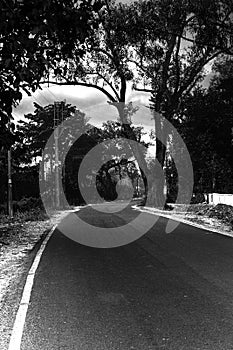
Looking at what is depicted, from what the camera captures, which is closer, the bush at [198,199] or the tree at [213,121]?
the tree at [213,121]

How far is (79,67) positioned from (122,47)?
3.46m

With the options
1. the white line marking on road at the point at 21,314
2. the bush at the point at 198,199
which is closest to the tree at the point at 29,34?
the white line marking on road at the point at 21,314

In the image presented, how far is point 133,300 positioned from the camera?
7.05 m

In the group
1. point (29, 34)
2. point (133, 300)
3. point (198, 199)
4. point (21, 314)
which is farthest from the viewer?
point (198, 199)

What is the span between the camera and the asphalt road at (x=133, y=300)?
5285 millimetres

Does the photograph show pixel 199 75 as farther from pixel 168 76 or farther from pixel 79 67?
pixel 79 67

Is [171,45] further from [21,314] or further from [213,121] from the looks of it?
[21,314]

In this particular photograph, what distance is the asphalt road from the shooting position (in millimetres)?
5285

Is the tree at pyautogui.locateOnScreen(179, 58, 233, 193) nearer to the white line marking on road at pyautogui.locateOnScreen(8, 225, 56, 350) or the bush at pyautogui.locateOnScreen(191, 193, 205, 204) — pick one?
the bush at pyautogui.locateOnScreen(191, 193, 205, 204)

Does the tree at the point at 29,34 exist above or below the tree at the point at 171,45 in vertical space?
below

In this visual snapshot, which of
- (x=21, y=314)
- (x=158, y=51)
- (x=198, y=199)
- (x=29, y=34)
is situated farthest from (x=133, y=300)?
(x=198, y=199)

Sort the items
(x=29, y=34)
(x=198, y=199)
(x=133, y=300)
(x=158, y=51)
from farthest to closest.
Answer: (x=198, y=199) → (x=158, y=51) → (x=29, y=34) → (x=133, y=300)

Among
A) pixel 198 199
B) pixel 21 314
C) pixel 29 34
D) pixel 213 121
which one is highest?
pixel 213 121

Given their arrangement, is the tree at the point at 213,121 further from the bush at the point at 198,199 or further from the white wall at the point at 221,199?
the bush at the point at 198,199
